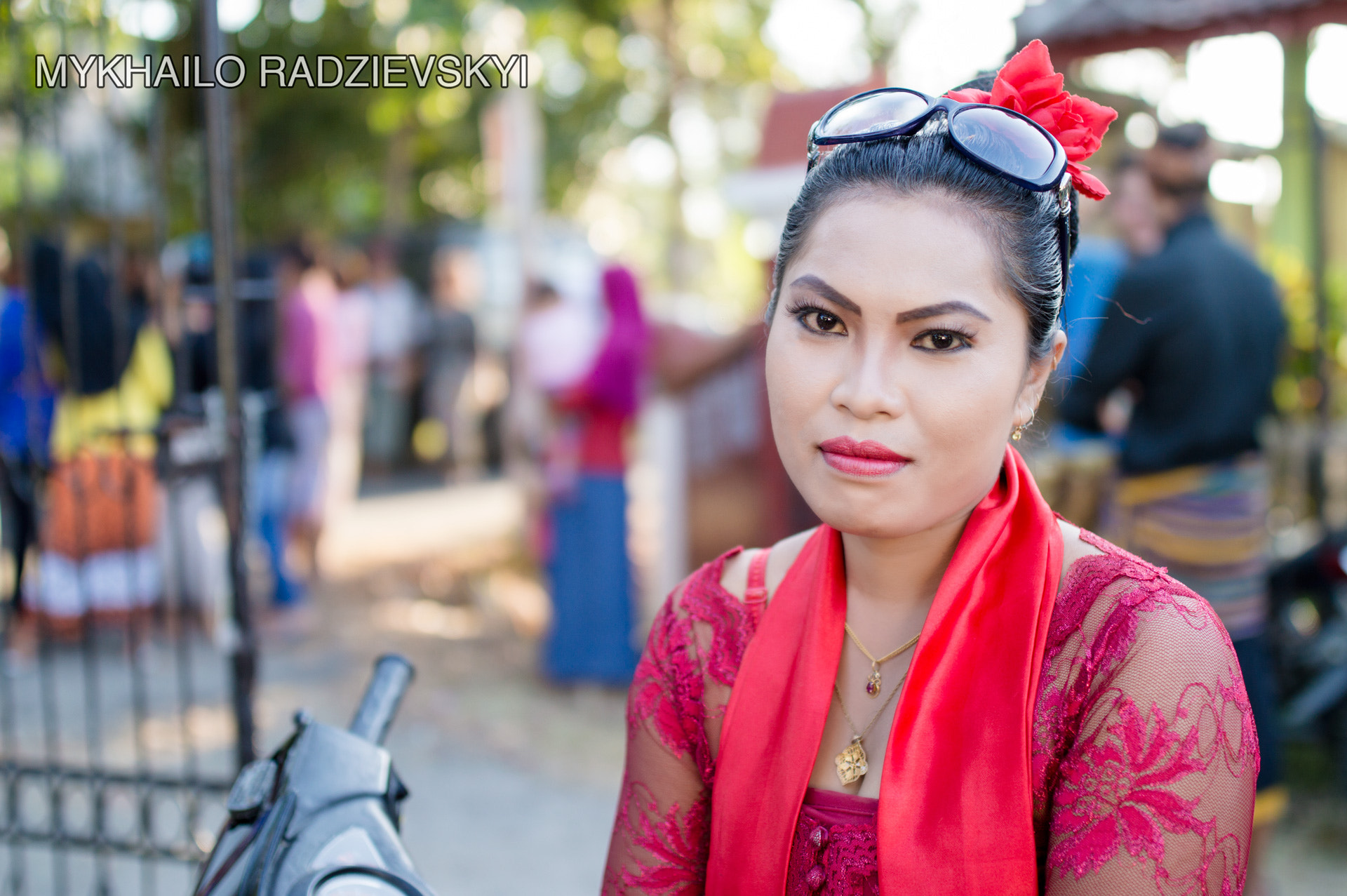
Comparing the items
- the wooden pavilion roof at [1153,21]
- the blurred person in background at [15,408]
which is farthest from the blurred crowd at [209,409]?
the wooden pavilion roof at [1153,21]

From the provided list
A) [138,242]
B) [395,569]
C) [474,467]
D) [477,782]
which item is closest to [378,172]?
[138,242]

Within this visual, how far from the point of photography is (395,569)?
7.99 meters

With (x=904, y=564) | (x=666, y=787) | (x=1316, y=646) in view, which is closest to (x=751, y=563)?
(x=904, y=564)

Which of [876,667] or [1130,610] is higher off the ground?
[1130,610]

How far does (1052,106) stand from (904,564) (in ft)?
2.10

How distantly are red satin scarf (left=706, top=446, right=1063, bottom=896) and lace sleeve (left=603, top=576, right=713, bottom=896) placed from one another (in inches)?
2.4

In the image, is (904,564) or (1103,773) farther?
(904,564)

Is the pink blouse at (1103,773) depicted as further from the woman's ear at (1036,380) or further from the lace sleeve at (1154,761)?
the woman's ear at (1036,380)

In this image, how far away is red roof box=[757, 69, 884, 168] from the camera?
4645mm

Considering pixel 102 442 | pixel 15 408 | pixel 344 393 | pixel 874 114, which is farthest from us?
pixel 344 393

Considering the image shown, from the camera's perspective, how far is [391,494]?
11.2 m

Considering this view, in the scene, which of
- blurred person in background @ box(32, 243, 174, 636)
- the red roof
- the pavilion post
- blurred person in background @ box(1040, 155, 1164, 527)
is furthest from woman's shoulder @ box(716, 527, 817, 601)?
blurred person in background @ box(32, 243, 174, 636)

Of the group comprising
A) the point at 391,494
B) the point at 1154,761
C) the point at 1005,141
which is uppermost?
the point at 1005,141

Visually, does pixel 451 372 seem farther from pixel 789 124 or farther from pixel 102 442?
pixel 789 124
